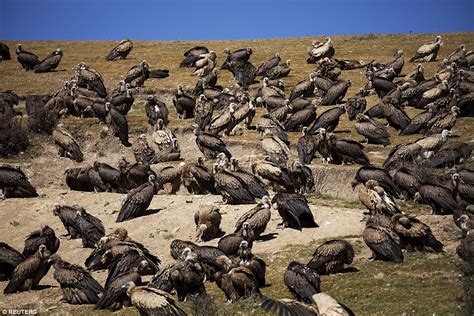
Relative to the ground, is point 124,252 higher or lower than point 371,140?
lower

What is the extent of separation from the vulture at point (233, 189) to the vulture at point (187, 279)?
600cm

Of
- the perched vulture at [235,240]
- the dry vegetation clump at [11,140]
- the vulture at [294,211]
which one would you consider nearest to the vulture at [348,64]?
the dry vegetation clump at [11,140]

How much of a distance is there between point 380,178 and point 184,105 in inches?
455

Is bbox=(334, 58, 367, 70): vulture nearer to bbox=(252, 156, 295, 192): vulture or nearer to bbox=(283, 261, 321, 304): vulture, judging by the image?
bbox=(252, 156, 295, 192): vulture

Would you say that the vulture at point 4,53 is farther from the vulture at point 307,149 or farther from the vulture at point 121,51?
the vulture at point 307,149

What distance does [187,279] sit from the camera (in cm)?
1488

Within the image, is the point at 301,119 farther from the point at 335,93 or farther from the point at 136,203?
the point at 136,203

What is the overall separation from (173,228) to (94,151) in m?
10.2

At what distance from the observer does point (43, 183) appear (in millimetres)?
27391

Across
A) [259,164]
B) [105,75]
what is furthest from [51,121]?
[259,164]

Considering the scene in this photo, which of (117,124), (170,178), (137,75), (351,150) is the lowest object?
(170,178)

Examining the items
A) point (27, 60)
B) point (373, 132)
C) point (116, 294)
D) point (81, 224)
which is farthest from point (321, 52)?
point (116, 294)

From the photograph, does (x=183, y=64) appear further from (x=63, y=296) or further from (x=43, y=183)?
(x=63, y=296)

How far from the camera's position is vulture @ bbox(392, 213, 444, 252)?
639 inches
